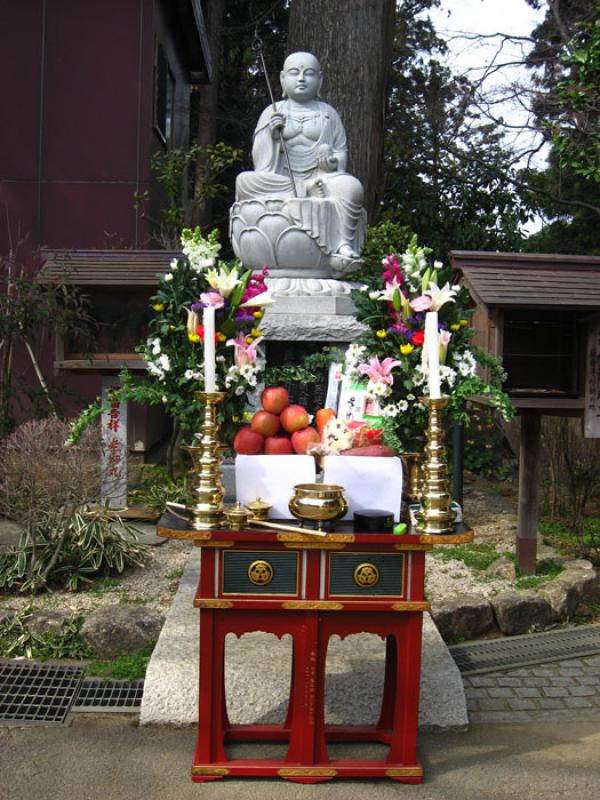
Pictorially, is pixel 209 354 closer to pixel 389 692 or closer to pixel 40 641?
pixel 389 692

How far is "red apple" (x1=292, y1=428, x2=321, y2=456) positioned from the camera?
11.5ft

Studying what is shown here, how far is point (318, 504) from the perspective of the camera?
10.2ft

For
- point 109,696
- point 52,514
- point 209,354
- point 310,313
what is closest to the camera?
point 209,354

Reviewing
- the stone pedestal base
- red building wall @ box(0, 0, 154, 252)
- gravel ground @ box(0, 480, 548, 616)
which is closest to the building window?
red building wall @ box(0, 0, 154, 252)

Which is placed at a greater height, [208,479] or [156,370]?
[156,370]

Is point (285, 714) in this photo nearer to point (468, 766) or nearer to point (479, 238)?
point (468, 766)

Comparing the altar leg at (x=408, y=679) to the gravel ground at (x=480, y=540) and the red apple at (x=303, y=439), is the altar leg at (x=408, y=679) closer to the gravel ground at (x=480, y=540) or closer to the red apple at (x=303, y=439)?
the red apple at (x=303, y=439)

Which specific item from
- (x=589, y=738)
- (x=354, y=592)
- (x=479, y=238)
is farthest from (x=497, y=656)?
(x=479, y=238)

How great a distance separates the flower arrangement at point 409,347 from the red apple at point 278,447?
39 cm

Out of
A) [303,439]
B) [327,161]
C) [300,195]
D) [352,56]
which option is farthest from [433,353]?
[352,56]

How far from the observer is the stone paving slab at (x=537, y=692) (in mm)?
3990

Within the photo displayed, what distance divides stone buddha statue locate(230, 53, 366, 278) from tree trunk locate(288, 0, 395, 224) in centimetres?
304

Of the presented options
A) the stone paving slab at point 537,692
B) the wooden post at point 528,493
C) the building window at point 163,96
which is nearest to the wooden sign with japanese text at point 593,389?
the wooden post at point 528,493

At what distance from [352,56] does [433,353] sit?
8.53 m
